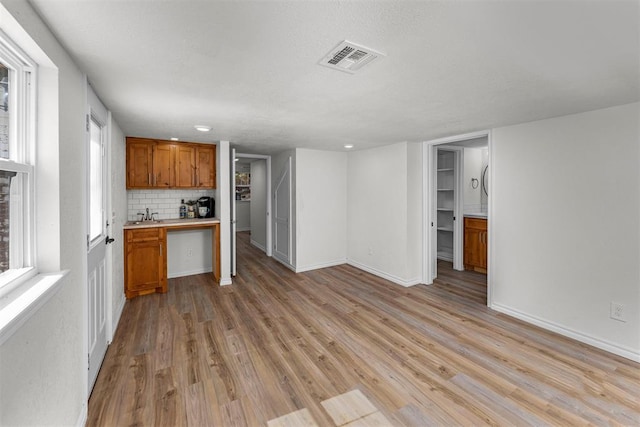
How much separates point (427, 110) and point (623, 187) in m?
1.77

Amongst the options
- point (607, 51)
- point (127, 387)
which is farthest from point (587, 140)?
point (127, 387)

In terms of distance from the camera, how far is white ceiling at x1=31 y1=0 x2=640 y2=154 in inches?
46.8

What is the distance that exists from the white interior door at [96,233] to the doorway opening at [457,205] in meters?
3.90

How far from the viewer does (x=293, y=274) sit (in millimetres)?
4840

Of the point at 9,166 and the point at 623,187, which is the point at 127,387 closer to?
the point at 9,166

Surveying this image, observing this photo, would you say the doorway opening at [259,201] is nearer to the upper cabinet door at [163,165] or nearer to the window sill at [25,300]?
the upper cabinet door at [163,165]

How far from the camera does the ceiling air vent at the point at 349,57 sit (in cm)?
148

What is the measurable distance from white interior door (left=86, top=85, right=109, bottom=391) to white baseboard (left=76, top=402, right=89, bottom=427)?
26 cm

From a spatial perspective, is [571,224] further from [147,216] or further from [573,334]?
[147,216]

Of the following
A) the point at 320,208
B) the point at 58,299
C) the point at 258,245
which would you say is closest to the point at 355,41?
the point at 58,299

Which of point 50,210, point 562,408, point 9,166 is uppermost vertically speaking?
point 9,166

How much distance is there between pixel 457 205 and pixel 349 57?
4.19 meters

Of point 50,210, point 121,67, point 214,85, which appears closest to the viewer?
point 50,210

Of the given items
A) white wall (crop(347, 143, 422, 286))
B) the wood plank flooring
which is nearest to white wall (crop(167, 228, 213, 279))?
the wood plank flooring
